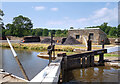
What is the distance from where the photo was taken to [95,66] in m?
12.7

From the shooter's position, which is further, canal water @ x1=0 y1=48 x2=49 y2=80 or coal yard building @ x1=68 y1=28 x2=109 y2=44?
coal yard building @ x1=68 y1=28 x2=109 y2=44

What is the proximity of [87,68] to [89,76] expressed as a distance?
86.7 inches

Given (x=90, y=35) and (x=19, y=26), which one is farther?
(x=19, y=26)

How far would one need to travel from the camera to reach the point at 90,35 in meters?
33.4

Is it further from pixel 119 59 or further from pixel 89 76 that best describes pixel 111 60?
pixel 89 76

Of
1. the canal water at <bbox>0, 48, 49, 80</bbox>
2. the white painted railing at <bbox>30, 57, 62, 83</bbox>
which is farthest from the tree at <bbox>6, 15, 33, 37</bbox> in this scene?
the white painted railing at <bbox>30, 57, 62, 83</bbox>

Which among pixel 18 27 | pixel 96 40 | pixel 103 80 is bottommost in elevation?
pixel 103 80

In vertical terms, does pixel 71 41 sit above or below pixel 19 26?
below

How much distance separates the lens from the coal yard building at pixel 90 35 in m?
32.1

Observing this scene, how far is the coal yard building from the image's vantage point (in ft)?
105

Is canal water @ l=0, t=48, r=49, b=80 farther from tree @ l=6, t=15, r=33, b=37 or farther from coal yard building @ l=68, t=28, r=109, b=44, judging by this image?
tree @ l=6, t=15, r=33, b=37

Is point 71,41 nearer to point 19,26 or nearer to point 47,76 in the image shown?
point 47,76

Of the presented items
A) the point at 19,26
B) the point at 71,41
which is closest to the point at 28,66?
the point at 71,41

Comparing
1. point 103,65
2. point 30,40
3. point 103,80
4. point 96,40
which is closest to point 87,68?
point 103,65
